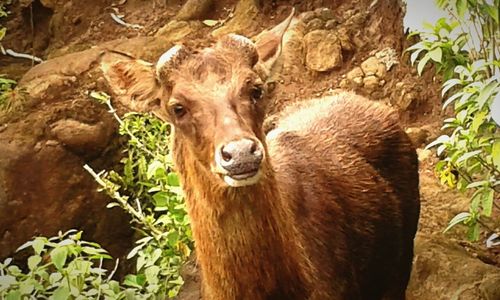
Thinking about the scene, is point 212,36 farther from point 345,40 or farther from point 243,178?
point 243,178

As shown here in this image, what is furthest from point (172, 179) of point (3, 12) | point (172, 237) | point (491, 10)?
point (491, 10)

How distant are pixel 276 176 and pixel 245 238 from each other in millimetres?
162

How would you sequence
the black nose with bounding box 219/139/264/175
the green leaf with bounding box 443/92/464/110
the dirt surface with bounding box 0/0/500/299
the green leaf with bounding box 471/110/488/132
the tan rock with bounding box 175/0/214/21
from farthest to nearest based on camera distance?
the tan rock with bounding box 175/0/214/21 → the dirt surface with bounding box 0/0/500/299 → the green leaf with bounding box 443/92/464/110 → the green leaf with bounding box 471/110/488/132 → the black nose with bounding box 219/139/264/175

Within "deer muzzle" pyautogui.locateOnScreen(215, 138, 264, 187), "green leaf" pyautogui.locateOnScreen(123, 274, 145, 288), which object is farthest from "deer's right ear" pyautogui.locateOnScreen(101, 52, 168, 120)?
"green leaf" pyautogui.locateOnScreen(123, 274, 145, 288)

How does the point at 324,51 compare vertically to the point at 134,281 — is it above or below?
above

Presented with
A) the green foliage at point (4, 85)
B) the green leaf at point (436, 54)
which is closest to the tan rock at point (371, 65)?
the green leaf at point (436, 54)

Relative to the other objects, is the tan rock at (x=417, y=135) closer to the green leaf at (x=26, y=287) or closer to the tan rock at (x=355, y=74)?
the tan rock at (x=355, y=74)

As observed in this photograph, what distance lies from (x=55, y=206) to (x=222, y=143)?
65 centimetres

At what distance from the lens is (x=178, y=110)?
1.70 m

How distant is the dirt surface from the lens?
2100 millimetres

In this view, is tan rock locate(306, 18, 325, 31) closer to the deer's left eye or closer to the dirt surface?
the dirt surface

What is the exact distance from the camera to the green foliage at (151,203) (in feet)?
6.89

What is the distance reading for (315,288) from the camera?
185 cm

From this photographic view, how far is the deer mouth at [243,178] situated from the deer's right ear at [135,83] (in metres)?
0.25
